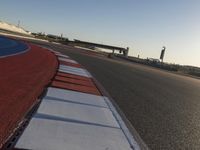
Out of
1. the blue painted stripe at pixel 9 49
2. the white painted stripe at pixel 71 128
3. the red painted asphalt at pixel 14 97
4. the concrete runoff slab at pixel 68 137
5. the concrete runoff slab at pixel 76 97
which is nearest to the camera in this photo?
the concrete runoff slab at pixel 68 137

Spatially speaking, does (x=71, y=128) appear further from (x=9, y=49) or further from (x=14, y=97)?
(x=9, y=49)

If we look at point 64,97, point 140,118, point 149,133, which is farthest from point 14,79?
point 149,133

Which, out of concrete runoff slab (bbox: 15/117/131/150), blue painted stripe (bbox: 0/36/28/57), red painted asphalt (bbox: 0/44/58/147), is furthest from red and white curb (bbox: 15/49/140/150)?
blue painted stripe (bbox: 0/36/28/57)

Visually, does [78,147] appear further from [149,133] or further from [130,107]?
[130,107]

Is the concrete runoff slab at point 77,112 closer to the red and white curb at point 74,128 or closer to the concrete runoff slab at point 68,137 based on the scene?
the red and white curb at point 74,128

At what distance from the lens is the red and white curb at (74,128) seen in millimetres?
5246

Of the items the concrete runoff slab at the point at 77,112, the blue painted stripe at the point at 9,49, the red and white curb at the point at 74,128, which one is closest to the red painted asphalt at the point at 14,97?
the red and white curb at the point at 74,128

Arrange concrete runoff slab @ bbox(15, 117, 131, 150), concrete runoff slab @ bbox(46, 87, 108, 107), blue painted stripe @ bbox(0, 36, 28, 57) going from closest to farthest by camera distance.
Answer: concrete runoff slab @ bbox(15, 117, 131, 150) → concrete runoff slab @ bbox(46, 87, 108, 107) → blue painted stripe @ bbox(0, 36, 28, 57)

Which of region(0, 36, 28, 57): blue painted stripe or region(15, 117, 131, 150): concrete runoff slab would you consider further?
region(0, 36, 28, 57): blue painted stripe

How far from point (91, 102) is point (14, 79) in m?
2.70

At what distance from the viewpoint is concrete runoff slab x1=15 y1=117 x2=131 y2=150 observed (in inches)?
201

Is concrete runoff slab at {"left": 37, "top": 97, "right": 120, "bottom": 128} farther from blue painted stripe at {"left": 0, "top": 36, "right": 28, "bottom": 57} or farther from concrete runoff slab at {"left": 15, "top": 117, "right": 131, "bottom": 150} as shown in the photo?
blue painted stripe at {"left": 0, "top": 36, "right": 28, "bottom": 57}

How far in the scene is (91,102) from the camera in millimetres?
9328

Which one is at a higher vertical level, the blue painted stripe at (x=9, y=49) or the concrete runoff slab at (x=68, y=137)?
the blue painted stripe at (x=9, y=49)
